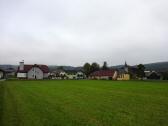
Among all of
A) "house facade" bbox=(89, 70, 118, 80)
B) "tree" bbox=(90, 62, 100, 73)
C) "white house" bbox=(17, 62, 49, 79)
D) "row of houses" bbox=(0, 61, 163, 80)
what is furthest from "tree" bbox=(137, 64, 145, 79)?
"white house" bbox=(17, 62, 49, 79)

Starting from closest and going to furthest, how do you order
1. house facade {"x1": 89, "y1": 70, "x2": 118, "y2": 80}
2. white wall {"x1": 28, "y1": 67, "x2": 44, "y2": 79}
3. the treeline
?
white wall {"x1": 28, "y1": 67, "x2": 44, "y2": 79} < house facade {"x1": 89, "y1": 70, "x2": 118, "y2": 80} < the treeline

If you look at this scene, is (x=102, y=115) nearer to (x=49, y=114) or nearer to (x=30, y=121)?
(x=49, y=114)

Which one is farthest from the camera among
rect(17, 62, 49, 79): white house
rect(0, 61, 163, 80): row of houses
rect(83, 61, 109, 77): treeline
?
rect(83, 61, 109, 77): treeline

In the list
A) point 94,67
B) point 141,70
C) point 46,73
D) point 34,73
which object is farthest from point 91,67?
point 34,73

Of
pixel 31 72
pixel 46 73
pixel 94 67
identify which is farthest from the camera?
pixel 94 67

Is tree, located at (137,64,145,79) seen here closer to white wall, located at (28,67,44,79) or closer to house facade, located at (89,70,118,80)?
house facade, located at (89,70,118,80)

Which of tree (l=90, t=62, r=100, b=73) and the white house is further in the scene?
tree (l=90, t=62, r=100, b=73)

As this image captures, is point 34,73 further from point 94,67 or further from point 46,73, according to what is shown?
point 94,67

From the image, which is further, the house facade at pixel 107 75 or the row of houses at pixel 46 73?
the house facade at pixel 107 75

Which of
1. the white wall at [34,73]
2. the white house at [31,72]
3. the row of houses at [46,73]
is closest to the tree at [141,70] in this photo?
the row of houses at [46,73]

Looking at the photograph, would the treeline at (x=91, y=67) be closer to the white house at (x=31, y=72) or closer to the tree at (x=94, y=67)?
the tree at (x=94, y=67)

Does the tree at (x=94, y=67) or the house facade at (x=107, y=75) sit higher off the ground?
the tree at (x=94, y=67)

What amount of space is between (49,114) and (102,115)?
309 centimetres

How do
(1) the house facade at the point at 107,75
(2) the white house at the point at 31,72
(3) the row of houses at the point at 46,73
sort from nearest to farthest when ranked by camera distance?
(2) the white house at the point at 31,72 → (3) the row of houses at the point at 46,73 → (1) the house facade at the point at 107,75
